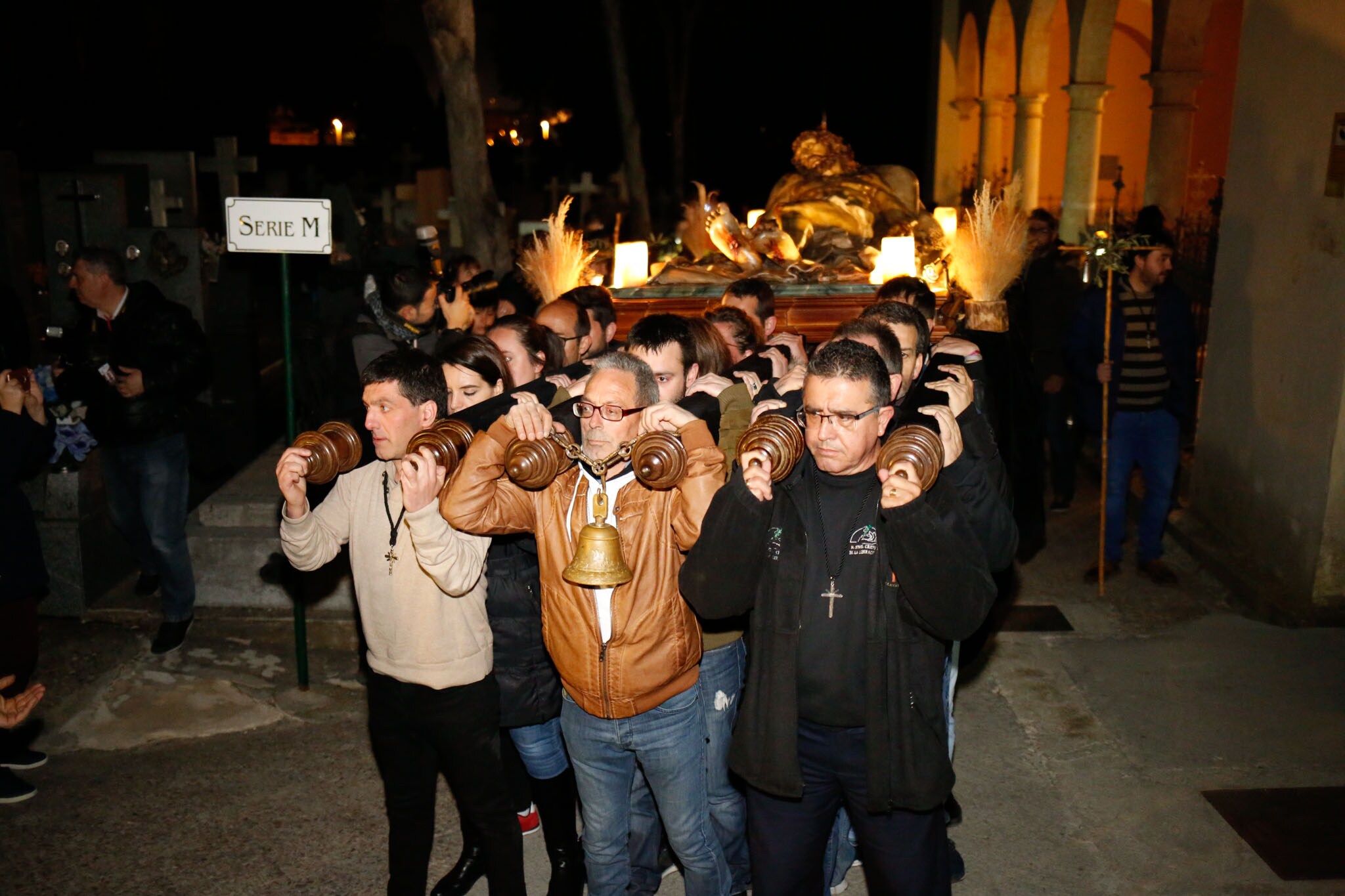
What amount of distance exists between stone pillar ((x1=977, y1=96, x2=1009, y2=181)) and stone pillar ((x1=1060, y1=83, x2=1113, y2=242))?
5.00 meters

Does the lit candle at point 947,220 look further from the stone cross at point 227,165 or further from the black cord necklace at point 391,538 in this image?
the black cord necklace at point 391,538

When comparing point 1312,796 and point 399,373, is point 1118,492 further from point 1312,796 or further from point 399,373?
point 399,373

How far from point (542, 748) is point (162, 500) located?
3725mm

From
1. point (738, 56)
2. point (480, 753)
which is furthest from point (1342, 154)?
point (738, 56)

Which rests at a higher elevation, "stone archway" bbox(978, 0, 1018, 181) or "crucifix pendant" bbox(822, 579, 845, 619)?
"stone archway" bbox(978, 0, 1018, 181)

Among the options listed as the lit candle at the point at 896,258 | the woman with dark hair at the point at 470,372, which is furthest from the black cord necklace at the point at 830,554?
the lit candle at the point at 896,258

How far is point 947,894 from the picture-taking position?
3.77m

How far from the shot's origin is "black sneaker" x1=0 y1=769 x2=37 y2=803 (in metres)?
5.53

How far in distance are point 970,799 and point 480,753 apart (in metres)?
2.40

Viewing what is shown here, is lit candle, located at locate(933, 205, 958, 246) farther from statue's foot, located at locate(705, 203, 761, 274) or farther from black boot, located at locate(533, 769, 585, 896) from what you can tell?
black boot, located at locate(533, 769, 585, 896)

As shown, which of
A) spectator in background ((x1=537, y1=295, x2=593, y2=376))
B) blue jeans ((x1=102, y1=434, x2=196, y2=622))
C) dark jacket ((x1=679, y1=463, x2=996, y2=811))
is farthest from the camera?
blue jeans ((x1=102, y1=434, x2=196, y2=622))

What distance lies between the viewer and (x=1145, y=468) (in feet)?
26.3

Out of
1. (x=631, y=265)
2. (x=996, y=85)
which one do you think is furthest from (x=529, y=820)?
(x=996, y=85)

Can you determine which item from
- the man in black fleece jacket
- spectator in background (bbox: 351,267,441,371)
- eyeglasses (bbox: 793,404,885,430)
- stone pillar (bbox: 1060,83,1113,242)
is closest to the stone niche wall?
the man in black fleece jacket
